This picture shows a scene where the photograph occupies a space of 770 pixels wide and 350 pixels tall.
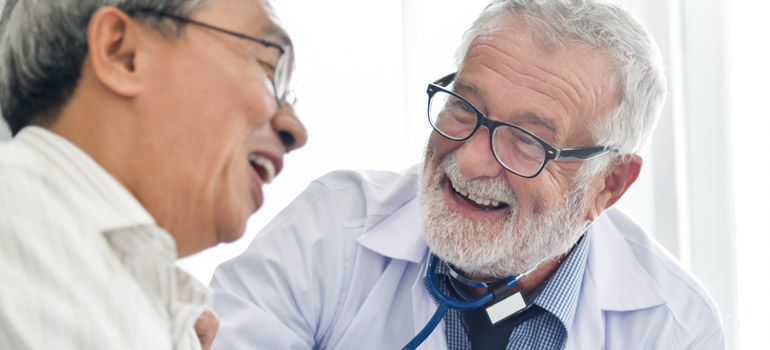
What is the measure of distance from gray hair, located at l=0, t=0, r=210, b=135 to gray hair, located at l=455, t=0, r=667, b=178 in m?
0.87

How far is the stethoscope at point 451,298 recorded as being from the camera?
4.65 feet

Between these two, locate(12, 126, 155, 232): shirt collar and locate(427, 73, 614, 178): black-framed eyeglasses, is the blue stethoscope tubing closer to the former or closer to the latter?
locate(427, 73, 614, 178): black-framed eyeglasses

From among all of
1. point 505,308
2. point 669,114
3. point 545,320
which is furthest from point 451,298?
point 669,114

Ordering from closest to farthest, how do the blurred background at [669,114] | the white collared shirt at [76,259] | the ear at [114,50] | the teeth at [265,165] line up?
the white collared shirt at [76,259] → the ear at [114,50] → the teeth at [265,165] → the blurred background at [669,114]

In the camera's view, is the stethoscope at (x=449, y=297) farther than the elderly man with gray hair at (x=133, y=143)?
Yes

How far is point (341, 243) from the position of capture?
164 centimetres

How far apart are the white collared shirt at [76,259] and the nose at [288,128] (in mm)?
200

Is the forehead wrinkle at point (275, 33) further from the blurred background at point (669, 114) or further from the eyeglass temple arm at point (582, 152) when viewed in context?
the blurred background at point (669, 114)

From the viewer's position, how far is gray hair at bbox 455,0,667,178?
1.50 m

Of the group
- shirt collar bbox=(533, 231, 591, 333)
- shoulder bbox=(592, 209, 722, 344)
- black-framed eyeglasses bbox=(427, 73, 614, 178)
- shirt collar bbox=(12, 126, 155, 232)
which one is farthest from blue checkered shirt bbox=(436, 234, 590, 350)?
shirt collar bbox=(12, 126, 155, 232)

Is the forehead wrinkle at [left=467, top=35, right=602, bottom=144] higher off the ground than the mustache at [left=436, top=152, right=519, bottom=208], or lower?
higher

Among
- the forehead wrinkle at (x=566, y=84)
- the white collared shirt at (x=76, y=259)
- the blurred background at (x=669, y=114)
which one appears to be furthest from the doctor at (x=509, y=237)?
the white collared shirt at (x=76, y=259)

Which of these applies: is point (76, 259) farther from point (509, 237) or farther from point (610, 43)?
point (610, 43)

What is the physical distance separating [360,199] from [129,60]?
994 mm
